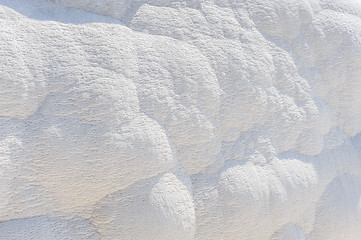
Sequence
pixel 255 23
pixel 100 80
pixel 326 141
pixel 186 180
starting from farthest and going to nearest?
pixel 326 141
pixel 255 23
pixel 186 180
pixel 100 80

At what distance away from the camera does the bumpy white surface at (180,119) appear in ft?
2.78

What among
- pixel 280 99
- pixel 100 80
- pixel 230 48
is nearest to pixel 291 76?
pixel 280 99

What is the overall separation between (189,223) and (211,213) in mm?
70

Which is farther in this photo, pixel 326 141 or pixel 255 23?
pixel 326 141

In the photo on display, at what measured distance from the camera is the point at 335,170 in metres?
1.24

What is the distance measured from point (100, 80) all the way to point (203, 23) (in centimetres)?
32

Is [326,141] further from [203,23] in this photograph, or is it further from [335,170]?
[203,23]

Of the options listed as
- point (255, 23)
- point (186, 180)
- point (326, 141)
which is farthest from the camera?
point (326, 141)

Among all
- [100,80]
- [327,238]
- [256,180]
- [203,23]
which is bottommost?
[327,238]

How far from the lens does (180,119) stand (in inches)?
38.6

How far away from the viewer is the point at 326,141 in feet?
4.10

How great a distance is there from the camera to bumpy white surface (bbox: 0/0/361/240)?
847 mm

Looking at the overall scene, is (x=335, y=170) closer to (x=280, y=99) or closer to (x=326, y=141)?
(x=326, y=141)

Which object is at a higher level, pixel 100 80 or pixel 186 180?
pixel 100 80
